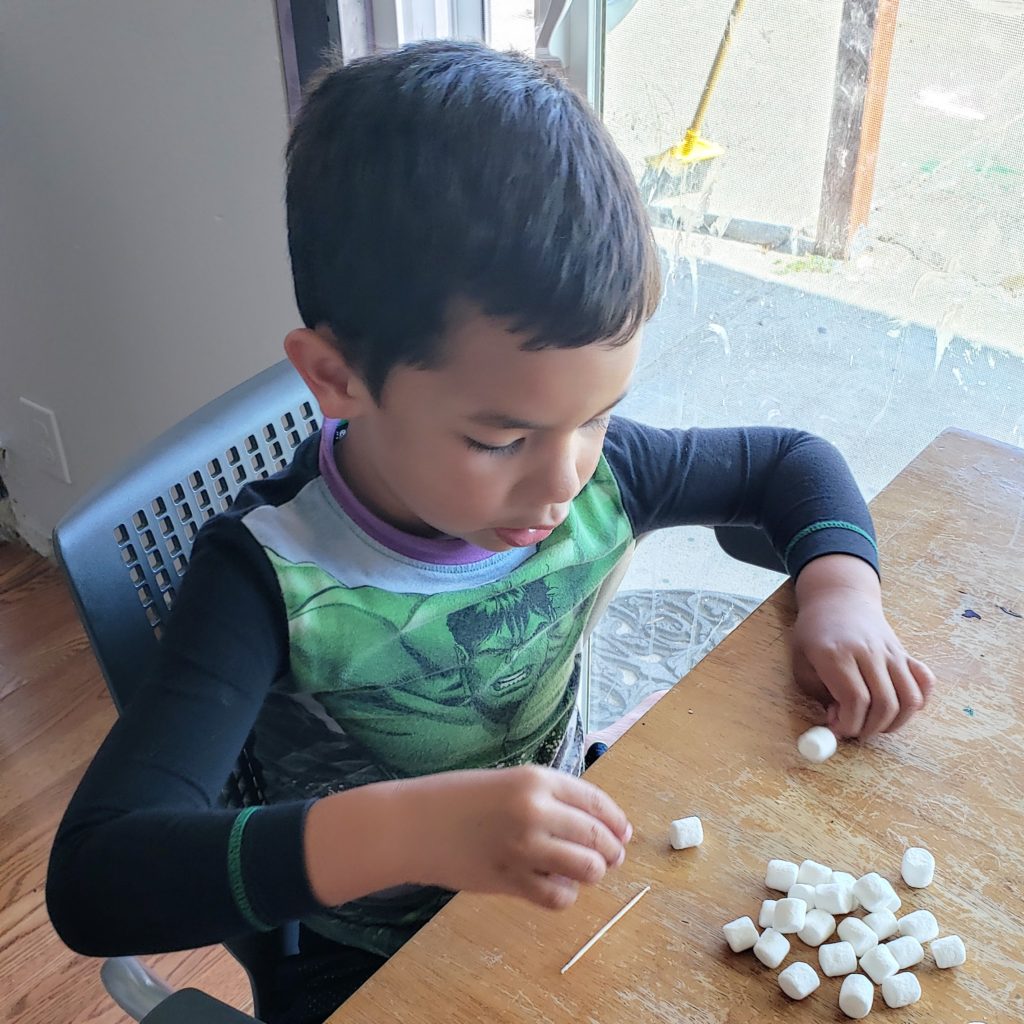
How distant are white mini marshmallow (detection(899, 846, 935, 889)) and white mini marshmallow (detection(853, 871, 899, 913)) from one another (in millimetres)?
12

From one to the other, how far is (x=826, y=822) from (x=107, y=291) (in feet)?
4.43

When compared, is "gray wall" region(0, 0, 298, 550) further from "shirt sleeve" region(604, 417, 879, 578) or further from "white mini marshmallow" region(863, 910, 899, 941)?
"white mini marshmallow" region(863, 910, 899, 941)

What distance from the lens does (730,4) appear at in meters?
1.08

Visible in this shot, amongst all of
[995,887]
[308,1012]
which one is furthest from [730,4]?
[308,1012]

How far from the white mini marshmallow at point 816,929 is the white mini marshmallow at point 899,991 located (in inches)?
1.3

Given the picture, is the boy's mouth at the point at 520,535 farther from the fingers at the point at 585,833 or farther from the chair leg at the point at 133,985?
the chair leg at the point at 133,985

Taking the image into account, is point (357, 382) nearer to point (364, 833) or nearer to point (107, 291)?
point (364, 833)

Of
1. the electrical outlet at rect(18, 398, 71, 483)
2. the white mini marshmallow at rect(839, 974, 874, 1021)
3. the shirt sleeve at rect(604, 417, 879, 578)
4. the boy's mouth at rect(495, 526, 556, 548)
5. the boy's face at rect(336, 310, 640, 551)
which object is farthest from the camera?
the electrical outlet at rect(18, 398, 71, 483)

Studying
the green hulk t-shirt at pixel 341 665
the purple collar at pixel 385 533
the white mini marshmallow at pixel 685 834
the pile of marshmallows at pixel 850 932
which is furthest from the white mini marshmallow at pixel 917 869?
the purple collar at pixel 385 533

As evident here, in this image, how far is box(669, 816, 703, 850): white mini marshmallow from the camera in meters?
0.58

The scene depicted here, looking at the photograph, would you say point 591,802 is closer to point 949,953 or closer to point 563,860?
point 563,860

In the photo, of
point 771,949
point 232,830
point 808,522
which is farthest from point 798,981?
point 808,522

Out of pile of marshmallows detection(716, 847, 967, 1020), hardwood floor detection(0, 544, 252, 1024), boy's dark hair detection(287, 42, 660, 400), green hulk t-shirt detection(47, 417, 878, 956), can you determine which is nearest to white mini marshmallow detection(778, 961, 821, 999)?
pile of marshmallows detection(716, 847, 967, 1020)

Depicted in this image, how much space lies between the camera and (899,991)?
514mm
